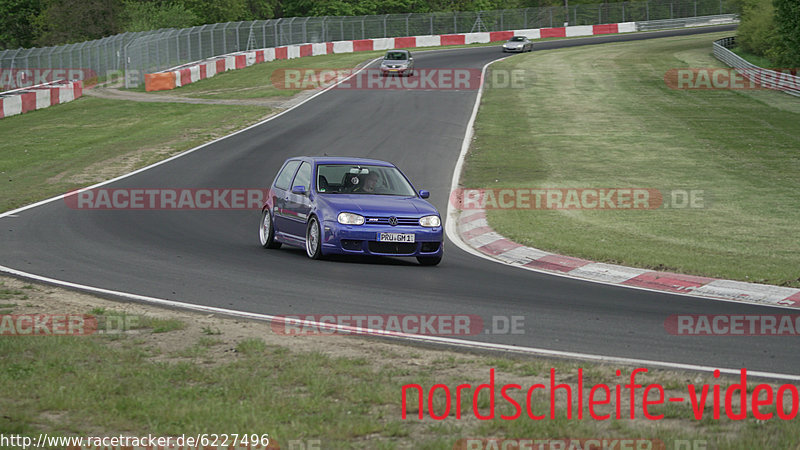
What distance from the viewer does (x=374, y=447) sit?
5.55m

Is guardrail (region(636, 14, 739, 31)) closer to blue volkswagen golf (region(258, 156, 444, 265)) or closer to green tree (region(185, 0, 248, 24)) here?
green tree (region(185, 0, 248, 24))

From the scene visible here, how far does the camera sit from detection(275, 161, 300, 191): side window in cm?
1502

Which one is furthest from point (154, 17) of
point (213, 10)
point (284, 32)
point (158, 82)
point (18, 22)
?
point (158, 82)

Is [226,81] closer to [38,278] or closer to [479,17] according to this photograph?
[479,17]

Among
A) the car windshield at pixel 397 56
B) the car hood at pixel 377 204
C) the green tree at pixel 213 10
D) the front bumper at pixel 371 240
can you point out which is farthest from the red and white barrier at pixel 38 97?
the green tree at pixel 213 10

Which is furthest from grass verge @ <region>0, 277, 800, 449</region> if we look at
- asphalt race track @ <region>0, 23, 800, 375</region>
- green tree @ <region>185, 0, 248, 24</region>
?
green tree @ <region>185, 0, 248, 24</region>

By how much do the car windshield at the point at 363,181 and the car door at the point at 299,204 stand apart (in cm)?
21

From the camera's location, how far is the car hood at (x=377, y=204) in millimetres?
13211

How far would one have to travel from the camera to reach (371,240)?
13.1 meters

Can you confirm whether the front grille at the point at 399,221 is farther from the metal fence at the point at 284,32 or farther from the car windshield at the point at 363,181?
the metal fence at the point at 284,32

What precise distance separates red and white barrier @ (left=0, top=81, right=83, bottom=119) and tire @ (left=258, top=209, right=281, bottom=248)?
25320 millimetres

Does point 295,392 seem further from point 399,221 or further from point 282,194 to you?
point 282,194

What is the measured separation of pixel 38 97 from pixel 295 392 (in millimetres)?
36148

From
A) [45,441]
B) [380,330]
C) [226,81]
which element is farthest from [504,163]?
[226,81]
